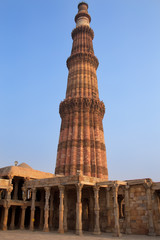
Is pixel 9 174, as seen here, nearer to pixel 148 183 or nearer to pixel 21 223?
pixel 21 223

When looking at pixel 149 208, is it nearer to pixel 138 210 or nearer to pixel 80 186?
pixel 138 210

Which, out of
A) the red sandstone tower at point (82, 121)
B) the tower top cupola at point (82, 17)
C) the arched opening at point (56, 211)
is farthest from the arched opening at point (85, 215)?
the tower top cupola at point (82, 17)

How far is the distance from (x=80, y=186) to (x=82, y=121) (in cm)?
1741

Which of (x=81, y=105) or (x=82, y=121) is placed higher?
(x=81, y=105)

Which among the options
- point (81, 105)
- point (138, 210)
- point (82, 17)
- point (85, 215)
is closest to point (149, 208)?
point (138, 210)

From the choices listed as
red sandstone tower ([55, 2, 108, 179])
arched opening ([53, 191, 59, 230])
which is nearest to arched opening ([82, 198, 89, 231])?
arched opening ([53, 191, 59, 230])

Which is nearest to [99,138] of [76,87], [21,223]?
[76,87]

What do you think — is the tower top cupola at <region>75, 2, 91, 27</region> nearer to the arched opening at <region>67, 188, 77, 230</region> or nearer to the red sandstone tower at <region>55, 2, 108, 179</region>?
the red sandstone tower at <region>55, 2, 108, 179</region>

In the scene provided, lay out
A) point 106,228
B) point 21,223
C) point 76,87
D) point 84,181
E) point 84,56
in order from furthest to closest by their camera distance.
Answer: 1. point 84,56
2. point 76,87
3. point 21,223
4. point 106,228
5. point 84,181

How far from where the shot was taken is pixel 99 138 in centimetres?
3797

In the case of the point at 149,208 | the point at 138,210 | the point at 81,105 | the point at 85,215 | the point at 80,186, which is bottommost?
the point at 85,215

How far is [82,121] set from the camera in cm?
3866

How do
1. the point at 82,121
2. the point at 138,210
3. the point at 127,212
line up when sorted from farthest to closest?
the point at 82,121, the point at 127,212, the point at 138,210

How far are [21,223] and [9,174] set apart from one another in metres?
5.84
